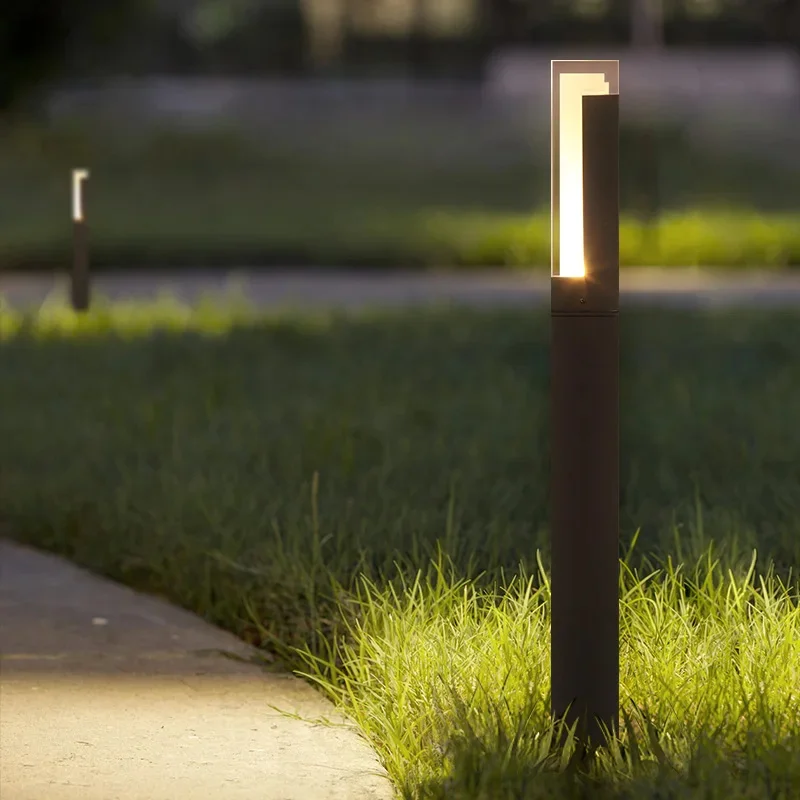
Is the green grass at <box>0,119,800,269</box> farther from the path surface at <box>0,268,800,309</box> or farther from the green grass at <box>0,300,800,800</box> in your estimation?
the green grass at <box>0,300,800,800</box>

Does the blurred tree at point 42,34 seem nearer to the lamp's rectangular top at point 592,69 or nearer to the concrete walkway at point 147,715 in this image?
the concrete walkway at point 147,715

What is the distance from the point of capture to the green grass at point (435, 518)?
356cm

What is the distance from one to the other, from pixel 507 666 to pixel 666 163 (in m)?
25.4

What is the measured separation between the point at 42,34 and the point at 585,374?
2423cm

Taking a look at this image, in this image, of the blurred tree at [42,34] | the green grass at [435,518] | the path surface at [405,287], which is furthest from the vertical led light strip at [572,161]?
the blurred tree at [42,34]

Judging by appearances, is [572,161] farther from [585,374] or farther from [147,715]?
[147,715]

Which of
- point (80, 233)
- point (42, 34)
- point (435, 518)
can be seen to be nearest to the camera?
point (435, 518)

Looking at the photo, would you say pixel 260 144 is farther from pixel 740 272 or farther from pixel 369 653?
pixel 369 653

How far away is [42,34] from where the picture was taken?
26312 millimetres

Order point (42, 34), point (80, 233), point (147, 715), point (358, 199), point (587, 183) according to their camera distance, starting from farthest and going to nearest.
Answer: point (42, 34) → point (358, 199) → point (80, 233) → point (147, 715) → point (587, 183)

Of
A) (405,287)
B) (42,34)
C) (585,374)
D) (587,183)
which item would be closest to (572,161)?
(587,183)

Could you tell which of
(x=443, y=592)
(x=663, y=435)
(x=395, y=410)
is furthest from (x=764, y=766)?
(x=395, y=410)

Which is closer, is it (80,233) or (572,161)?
(572,161)

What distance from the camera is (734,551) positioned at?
15.4 ft
